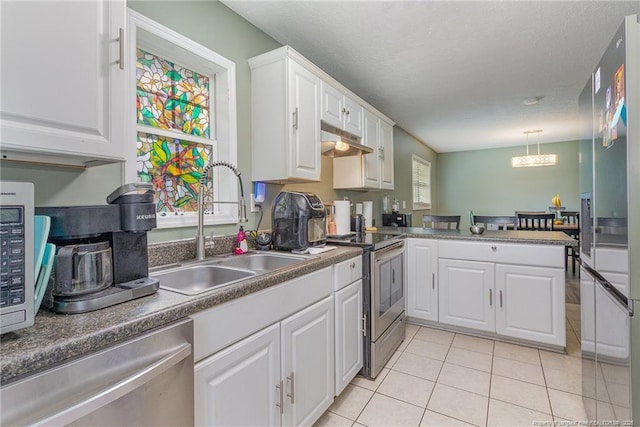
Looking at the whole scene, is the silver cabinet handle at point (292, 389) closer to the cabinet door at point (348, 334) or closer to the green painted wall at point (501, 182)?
the cabinet door at point (348, 334)

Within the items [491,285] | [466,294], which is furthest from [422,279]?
[491,285]

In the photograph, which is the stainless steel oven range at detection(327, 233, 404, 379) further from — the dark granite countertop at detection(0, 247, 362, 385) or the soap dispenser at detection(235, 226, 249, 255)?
the dark granite countertop at detection(0, 247, 362, 385)

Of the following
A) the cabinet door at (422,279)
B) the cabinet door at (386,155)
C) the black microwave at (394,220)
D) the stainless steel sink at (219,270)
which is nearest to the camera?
the stainless steel sink at (219,270)

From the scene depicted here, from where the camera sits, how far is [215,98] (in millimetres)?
1973

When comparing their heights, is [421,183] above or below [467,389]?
above

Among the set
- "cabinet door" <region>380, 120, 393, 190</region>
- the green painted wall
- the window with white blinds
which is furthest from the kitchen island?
the green painted wall

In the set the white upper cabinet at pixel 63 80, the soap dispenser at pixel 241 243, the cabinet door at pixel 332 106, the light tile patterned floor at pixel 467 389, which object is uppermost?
the cabinet door at pixel 332 106

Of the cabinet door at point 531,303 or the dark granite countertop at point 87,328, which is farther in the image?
the cabinet door at point 531,303

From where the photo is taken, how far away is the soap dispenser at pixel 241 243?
1.82 m

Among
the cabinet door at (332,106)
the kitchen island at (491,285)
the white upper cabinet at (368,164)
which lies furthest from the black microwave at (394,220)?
the cabinet door at (332,106)

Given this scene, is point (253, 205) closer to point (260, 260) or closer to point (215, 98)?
point (260, 260)

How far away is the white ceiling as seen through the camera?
195 cm

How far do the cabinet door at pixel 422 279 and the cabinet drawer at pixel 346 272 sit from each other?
107 centimetres

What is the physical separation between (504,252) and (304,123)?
74.5 inches
